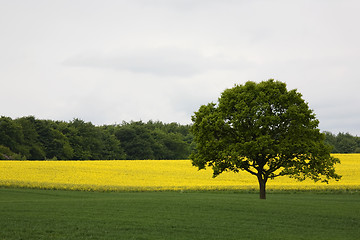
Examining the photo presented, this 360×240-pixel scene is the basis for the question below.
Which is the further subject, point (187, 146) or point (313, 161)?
point (187, 146)

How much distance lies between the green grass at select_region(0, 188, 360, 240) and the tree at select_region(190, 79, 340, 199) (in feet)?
14.6

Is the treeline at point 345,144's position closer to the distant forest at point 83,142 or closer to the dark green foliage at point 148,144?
the distant forest at point 83,142

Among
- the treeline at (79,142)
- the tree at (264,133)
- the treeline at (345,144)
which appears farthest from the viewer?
the treeline at (345,144)

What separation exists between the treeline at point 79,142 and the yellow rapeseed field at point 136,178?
3367cm

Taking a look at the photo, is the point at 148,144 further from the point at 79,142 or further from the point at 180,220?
the point at 180,220

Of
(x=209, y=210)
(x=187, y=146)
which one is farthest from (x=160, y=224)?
(x=187, y=146)

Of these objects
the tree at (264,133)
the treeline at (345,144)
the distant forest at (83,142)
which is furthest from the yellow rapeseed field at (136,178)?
the treeline at (345,144)

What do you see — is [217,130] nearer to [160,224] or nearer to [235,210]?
[235,210]

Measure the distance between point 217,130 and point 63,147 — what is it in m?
71.2

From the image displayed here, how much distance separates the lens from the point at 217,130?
34.0 metres

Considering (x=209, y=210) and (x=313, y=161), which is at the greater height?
(x=313, y=161)

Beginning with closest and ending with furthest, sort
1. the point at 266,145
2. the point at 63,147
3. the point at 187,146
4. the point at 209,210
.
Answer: the point at 209,210 → the point at 266,145 → the point at 63,147 → the point at 187,146

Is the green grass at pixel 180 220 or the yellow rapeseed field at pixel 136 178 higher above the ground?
the yellow rapeseed field at pixel 136 178

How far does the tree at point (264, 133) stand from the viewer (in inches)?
1266
